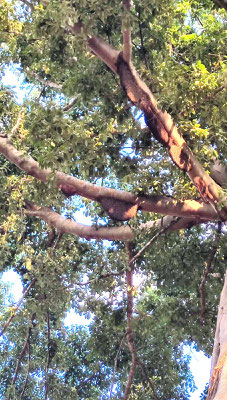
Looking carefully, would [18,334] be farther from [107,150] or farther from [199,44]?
[199,44]

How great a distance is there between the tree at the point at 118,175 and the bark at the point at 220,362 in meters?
0.03

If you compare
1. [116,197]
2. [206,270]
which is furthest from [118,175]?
[206,270]

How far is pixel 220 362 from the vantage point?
501 cm

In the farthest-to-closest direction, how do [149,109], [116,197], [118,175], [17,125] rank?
[17,125], [118,175], [116,197], [149,109]

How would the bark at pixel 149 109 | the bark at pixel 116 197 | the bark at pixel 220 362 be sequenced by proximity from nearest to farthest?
the bark at pixel 220 362, the bark at pixel 149 109, the bark at pixel 116 197

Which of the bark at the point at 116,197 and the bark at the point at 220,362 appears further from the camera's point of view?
the bark at the point at 116,197

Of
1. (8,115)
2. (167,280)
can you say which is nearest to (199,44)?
(8,115)

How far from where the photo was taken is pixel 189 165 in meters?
6.01

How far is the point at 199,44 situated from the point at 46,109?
2.04 meters

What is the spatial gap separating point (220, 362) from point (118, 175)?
2695mm

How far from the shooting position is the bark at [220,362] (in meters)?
4.51

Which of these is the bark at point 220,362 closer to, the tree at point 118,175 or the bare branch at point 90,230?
the tree at point 118,175

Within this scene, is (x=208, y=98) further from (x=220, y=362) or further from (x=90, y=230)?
(x=220, y=362)

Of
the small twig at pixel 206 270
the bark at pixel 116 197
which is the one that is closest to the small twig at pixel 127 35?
the bark at pixel 116 197
